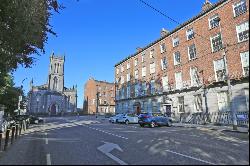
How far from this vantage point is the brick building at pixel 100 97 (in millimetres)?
83188

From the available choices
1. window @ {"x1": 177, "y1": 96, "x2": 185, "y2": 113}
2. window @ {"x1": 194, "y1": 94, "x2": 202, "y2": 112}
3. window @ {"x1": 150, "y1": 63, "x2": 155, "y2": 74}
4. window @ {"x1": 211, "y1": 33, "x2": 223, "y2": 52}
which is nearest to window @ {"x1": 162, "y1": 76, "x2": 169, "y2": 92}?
window @ {"x1": 177, "y1": 96, "x2": 185, "y2": 113}

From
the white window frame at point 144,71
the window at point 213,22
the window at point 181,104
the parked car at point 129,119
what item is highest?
the window at point 213,22

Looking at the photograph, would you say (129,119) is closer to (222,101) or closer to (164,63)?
(164,63)

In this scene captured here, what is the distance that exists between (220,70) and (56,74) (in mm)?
82485

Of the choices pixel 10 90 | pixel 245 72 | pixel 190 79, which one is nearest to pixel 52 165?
pixel 245 72

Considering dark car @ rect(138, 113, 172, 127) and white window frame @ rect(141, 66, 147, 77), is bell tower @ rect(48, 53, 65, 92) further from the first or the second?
dark car @ rect(138, 113, 172, 127)

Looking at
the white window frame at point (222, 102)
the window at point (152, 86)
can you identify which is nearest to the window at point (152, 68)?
the window at point (152, 86)

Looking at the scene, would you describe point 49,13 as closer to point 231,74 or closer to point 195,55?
point 231,74

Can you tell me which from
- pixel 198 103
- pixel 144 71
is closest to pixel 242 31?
pixel 198 103

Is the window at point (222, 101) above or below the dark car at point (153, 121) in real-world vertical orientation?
above

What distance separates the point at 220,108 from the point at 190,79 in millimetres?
6249

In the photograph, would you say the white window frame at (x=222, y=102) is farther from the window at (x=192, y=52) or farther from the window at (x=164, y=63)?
the window at (x=164, y=63)

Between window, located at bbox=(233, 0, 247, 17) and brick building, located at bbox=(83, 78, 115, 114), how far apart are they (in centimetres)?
6033

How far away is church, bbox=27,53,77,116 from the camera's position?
8912 centimetres
